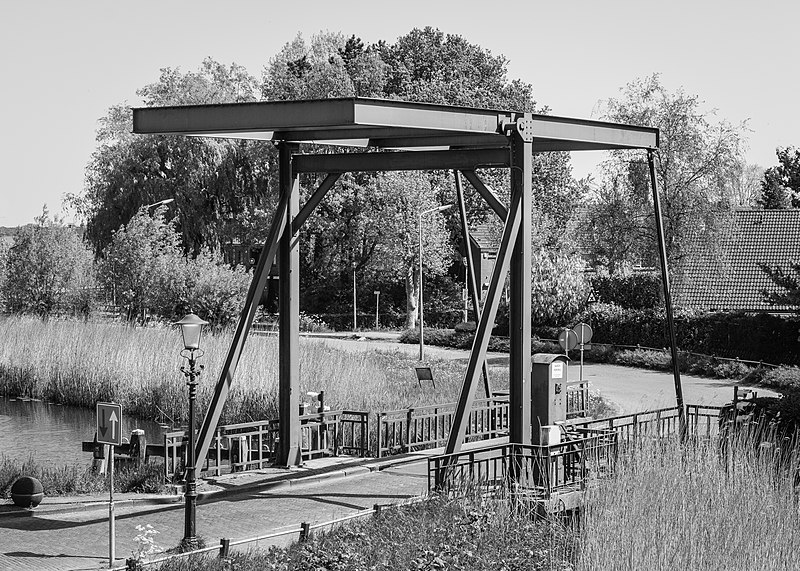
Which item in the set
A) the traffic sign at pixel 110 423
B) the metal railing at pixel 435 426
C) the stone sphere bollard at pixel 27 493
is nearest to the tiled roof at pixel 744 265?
the metal railing at pixel 435 426

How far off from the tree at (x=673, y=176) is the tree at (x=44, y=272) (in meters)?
23.2

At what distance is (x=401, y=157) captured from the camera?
17.1 metres

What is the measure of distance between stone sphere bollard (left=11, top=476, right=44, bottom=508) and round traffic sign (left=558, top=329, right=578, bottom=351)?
50.1 feet

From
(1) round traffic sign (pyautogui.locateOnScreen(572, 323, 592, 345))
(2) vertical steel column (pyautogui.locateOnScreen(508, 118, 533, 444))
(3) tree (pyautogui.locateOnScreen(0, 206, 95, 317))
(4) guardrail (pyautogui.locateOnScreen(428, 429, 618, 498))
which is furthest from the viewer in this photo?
(3) tree (pyautogui.locateOnScreen(0, 206, 95, 317))

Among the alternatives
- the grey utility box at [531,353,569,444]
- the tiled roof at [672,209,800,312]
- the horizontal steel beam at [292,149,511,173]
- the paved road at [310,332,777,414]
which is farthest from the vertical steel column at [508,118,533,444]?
the tiled roof at [672,209,800,312]

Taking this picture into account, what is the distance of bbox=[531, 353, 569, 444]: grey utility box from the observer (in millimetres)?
20344

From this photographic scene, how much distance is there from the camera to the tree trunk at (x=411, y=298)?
195 feet

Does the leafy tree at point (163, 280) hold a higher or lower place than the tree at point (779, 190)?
lower

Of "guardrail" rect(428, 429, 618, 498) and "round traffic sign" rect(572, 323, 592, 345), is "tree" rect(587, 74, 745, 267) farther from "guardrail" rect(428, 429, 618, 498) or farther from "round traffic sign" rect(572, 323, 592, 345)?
"guardrail" rect(428, 429, 618, 498)

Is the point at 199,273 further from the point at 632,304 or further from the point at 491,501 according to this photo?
the point at 491,501

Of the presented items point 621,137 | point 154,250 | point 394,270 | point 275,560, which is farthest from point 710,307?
point 275,560

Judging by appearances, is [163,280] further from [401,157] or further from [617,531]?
[617,531]

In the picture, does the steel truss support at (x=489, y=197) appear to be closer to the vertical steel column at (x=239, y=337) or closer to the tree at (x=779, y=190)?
the vertical steel column at (x=239, y=337)

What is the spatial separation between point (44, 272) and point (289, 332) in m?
34.9
